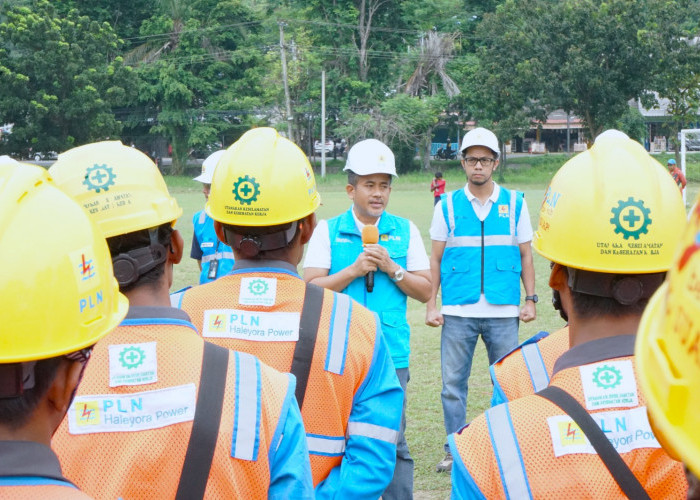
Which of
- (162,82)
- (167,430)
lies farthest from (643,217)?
(162,82)

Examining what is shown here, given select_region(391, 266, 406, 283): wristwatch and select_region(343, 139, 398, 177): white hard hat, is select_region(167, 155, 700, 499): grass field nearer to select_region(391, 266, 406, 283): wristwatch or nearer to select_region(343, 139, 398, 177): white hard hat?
select_region(391, 266, 406, 283): wristwatch

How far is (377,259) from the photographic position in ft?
16.9

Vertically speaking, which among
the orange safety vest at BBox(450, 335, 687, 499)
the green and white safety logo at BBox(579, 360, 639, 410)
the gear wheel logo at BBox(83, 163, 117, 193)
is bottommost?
the orange safety vest at BBox(450, 335, 687, 499)

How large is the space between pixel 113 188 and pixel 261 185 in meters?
0.66

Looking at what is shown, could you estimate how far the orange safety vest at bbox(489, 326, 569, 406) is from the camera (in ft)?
8.27

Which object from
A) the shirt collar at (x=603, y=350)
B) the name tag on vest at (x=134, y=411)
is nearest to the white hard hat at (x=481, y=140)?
the shirt collar at (x=603, y=350)

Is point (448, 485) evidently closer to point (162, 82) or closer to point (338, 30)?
point (162, 82)

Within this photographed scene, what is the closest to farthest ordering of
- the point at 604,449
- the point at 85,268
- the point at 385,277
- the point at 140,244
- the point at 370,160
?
the point at 85,268 → the point at 604,449 → the point at 140,244 → the point at 385,277 → the point at 370,160

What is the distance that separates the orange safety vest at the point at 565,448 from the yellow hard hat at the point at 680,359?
996mm

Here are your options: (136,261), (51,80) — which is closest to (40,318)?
(136,261)

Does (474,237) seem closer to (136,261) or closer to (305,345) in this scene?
(305,345)

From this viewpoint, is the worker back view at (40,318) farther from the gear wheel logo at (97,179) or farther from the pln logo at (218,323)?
the pln logo at (218,323)

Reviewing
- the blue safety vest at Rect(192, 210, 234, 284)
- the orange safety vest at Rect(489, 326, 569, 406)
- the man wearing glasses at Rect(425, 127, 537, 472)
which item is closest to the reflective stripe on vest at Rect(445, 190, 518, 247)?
the man wearing glasses at Rect(425, 127, 537, 472)

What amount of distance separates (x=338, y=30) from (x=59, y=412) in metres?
64.9
